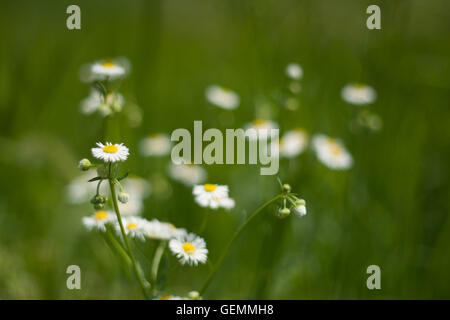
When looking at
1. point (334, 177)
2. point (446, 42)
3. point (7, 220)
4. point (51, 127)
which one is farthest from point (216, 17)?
point (7, 220)

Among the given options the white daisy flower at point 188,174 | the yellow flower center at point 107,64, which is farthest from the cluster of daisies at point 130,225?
the white daisy flower at point 188,174

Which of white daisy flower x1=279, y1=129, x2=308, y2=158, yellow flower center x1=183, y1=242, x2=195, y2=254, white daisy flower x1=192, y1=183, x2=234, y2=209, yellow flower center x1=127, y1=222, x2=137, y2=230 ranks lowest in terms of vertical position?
yellow flower center x1=183, y1=242, x2=195, y2=254

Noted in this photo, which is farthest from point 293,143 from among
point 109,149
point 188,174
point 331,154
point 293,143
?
point 109,149

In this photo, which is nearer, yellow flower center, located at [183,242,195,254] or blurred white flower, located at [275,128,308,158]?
yellow flower center, located at [183,242,195,254]

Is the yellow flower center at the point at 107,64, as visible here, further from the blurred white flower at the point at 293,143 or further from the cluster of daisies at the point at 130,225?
the blurred white flower at the point at 293,143

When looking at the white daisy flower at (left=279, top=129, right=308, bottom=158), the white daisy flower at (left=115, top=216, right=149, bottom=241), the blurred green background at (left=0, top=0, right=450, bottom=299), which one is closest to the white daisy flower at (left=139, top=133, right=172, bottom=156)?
the blurred green background at (left=0, top=0, right=450, bottom=299)

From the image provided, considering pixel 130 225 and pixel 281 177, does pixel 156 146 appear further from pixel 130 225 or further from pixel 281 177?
pixel 130 225

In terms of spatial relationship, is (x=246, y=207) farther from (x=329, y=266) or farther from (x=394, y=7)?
(x=394, y=7)

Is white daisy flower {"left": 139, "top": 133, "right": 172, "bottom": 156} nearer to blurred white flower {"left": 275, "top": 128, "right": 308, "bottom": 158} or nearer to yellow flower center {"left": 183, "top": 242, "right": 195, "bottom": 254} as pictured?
blurred white flower {"left": 275, "top": 128, "right": 308, "bottom": 158}
